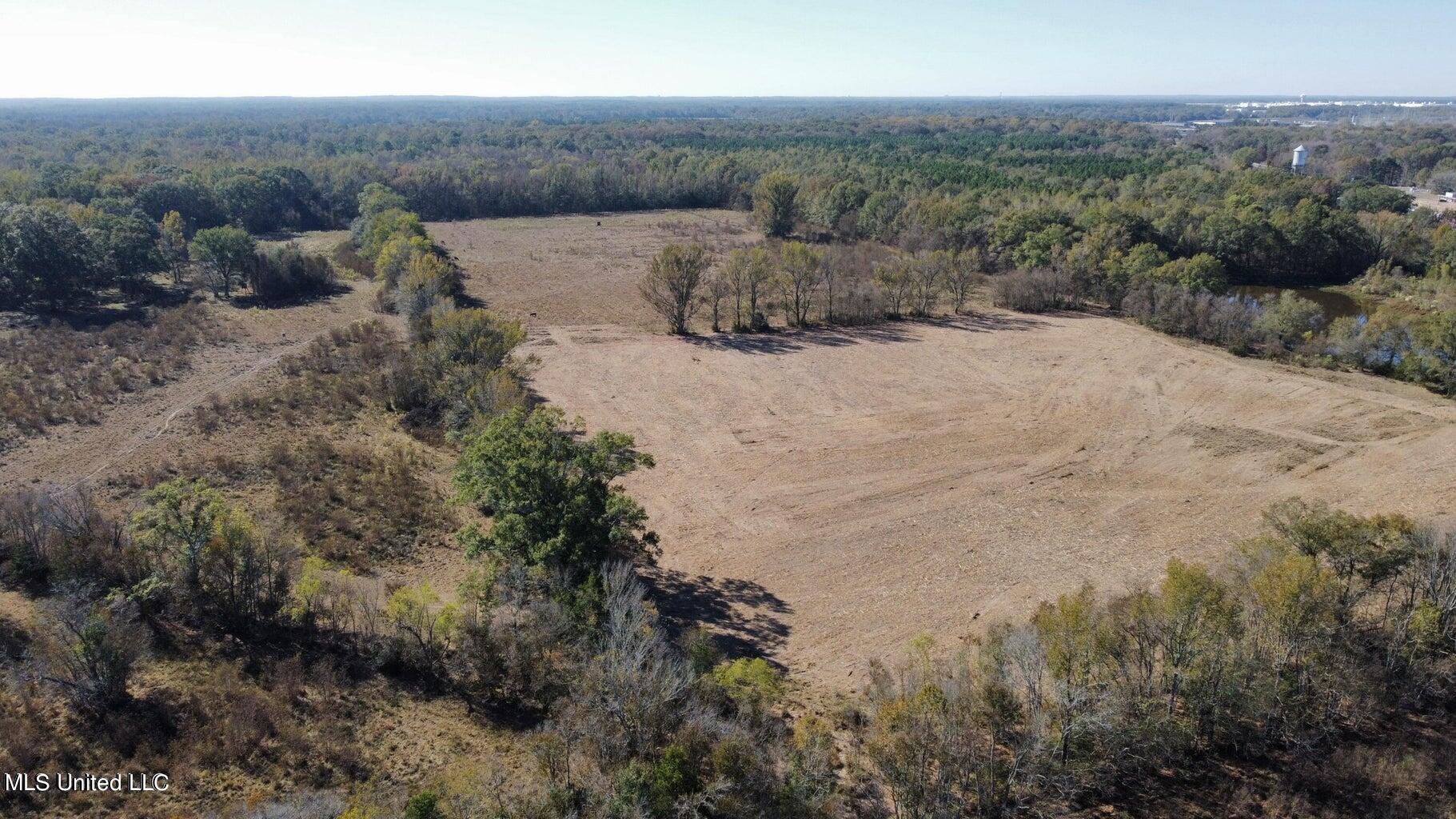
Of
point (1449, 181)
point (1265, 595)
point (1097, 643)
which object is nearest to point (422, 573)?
point (1097, 643)

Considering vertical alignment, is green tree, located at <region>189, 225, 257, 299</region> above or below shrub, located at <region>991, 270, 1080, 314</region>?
above

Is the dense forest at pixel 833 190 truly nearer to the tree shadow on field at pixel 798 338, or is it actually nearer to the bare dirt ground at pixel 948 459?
the tree shadow on field at pixel 798 338

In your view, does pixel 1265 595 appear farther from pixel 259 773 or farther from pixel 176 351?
pixel 176 351

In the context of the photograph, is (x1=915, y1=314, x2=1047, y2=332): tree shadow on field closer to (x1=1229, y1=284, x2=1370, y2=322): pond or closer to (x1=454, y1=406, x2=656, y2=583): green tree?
(x1=1229, y1=284, x2=1370, y2=322): pond

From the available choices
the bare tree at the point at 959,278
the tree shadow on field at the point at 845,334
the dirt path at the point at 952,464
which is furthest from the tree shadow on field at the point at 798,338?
the bare tree at the point at 959,278

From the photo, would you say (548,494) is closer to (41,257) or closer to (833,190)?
(41,257)

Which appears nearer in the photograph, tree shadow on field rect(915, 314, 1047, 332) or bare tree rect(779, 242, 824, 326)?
bare tree rect(779, 242, 824, 326)

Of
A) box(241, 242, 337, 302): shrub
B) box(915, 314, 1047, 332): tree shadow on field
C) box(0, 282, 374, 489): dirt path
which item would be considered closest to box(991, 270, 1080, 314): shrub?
box(915, 314, 1047, 332): tree shadow on field
